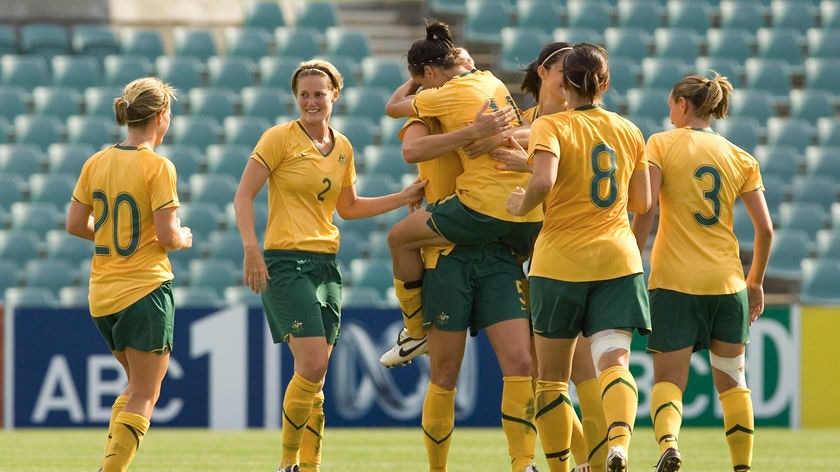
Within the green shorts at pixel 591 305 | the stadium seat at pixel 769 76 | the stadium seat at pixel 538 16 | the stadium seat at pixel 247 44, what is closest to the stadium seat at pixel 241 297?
the stadium seat at pixel 247 44

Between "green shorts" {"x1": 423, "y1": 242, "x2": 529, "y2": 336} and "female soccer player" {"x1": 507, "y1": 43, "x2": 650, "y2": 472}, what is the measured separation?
0.39 m

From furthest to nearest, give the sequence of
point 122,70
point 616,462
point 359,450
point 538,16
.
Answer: point 538,16 → point 122,70 → point 359,450 → point 616,462

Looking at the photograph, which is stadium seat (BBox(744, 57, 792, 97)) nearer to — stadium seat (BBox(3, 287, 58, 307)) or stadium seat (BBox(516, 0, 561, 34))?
stadium seat (BBox(516, 0, 561, 34))

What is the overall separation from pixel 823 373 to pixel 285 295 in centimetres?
674

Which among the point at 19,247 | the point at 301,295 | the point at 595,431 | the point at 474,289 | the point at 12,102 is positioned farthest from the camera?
the point at 12,102

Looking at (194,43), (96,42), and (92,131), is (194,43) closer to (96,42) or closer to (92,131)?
(96,42)

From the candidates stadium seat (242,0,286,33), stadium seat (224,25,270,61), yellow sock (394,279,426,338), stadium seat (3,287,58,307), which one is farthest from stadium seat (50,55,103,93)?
yellow sock (394,279,426,338)

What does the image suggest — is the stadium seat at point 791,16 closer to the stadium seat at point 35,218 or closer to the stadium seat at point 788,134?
the stadium seat at point 788,134

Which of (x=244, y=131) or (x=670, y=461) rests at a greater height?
(x=244, y=131)

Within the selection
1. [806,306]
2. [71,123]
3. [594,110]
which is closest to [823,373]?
[806,306]

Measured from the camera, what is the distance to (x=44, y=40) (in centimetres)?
1602

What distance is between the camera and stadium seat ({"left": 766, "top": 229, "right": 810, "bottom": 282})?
1382 centimetres

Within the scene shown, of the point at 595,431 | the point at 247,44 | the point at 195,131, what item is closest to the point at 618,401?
the point at 595,431

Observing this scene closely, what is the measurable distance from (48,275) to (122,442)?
7.49 meters
